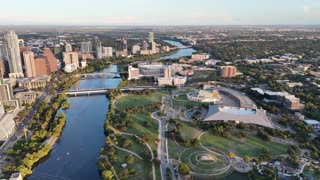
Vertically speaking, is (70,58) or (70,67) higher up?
(70,58)

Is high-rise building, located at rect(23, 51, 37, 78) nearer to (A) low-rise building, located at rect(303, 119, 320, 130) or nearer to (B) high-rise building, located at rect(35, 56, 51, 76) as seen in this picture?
(B) high-rise building, located at rect(35, 56, 51, 76)

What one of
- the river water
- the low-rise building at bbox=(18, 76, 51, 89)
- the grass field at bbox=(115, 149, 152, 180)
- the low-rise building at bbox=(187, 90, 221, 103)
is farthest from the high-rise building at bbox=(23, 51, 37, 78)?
the grass field at bbox=(115, 149, 152, 180)

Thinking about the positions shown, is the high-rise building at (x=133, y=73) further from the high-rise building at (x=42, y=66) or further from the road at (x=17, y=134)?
the road at (x=17, y=134)

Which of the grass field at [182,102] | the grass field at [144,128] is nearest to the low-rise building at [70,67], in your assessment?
the grass field at [182,102]

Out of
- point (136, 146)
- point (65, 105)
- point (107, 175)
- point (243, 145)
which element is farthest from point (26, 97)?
point (243, 145)

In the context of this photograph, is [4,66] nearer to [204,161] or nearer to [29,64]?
[29,64]
